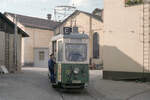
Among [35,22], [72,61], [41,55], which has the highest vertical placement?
[35,22]

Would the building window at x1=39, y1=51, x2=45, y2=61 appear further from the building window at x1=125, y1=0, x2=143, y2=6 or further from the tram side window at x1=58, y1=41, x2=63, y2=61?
the tram side window at x1=58, y1=41, x2=63, y2=61

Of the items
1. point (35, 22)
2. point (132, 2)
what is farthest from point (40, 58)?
point (132, 2)

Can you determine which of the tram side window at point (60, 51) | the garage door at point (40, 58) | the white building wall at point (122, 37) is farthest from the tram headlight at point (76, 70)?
the garage door at point (40, 58)

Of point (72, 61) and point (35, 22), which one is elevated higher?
point (35, 22)

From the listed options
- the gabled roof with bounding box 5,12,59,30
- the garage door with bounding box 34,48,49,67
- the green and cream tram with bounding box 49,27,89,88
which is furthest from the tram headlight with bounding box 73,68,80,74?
the gabled roof with bounding box 5,12,59,30

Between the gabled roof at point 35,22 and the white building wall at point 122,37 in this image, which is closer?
the white building wall at point 122,37

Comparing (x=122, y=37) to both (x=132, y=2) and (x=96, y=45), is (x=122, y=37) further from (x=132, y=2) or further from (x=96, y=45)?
(x=96, y=45)

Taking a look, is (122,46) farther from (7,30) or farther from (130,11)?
(7,30)

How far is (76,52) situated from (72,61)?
20.2 inches

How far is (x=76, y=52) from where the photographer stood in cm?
1227

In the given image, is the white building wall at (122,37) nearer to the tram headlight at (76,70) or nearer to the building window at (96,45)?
the tram headlight at (76,70)

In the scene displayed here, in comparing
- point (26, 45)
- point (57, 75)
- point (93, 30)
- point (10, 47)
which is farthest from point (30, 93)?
point (26, 45)

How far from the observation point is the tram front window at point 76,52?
12164 millimetres

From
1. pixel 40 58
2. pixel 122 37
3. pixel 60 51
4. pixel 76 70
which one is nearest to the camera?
pixel 76 70
